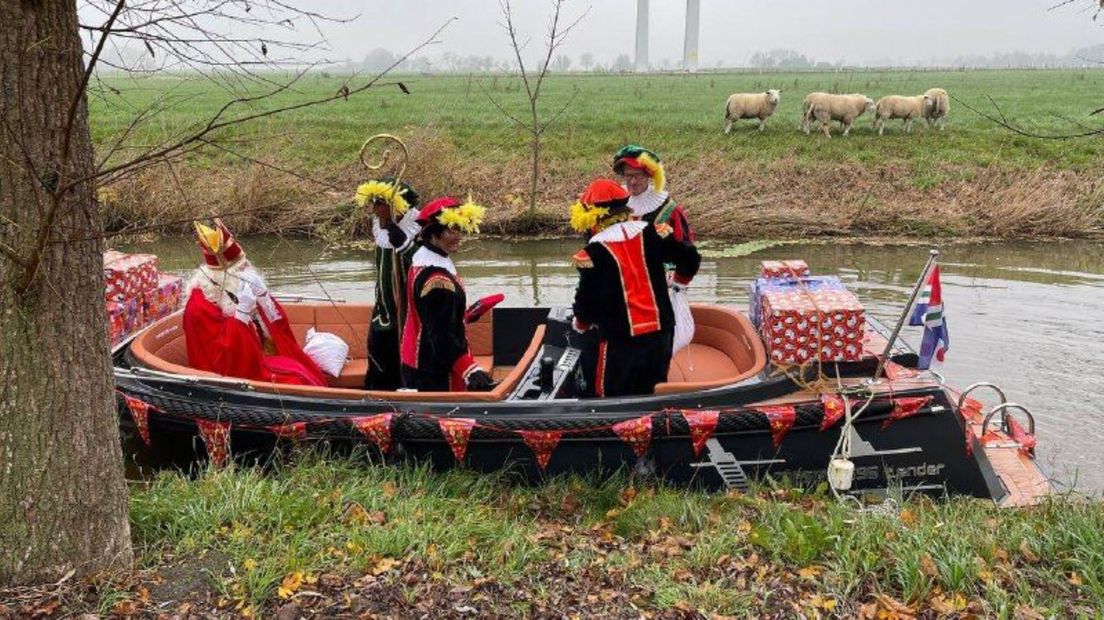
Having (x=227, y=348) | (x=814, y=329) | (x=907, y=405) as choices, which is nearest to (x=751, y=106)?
(x=814, y=329)

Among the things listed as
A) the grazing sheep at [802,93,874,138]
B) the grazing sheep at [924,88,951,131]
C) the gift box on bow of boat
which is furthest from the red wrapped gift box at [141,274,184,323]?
the grazing sheep at [924,88,951,131]

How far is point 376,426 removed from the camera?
4.88 m

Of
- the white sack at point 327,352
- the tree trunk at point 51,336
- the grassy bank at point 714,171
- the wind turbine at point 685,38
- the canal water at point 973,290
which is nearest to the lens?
the tree trunk at point 51,336

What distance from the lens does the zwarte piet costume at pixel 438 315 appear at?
4.95 metres

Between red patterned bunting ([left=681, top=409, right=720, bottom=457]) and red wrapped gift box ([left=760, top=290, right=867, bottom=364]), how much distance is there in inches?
22.9

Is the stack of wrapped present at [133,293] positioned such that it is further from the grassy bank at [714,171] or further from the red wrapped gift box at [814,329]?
the red wrapped gift box at [814,329]

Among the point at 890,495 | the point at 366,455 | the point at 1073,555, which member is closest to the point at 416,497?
the point at 366,455

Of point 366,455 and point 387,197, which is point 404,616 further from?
point 387,197

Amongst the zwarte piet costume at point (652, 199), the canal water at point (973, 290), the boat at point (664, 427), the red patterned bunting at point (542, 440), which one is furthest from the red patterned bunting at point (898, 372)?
the red patterned bunting at point (542, 440)

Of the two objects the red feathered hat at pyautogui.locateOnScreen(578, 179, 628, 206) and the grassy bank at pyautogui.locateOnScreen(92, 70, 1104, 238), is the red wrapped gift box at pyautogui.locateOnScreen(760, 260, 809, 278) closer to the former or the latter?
the red feathered hat at pyautogui.locateOnScreen(578, 179, 628, 206)

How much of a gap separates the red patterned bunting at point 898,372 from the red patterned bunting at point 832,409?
0.43 metres

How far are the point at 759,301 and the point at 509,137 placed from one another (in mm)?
16041

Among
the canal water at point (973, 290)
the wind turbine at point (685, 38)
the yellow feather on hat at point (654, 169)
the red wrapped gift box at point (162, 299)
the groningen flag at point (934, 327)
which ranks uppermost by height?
the wind turbine at point (685, 38)

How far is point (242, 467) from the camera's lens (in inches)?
195
